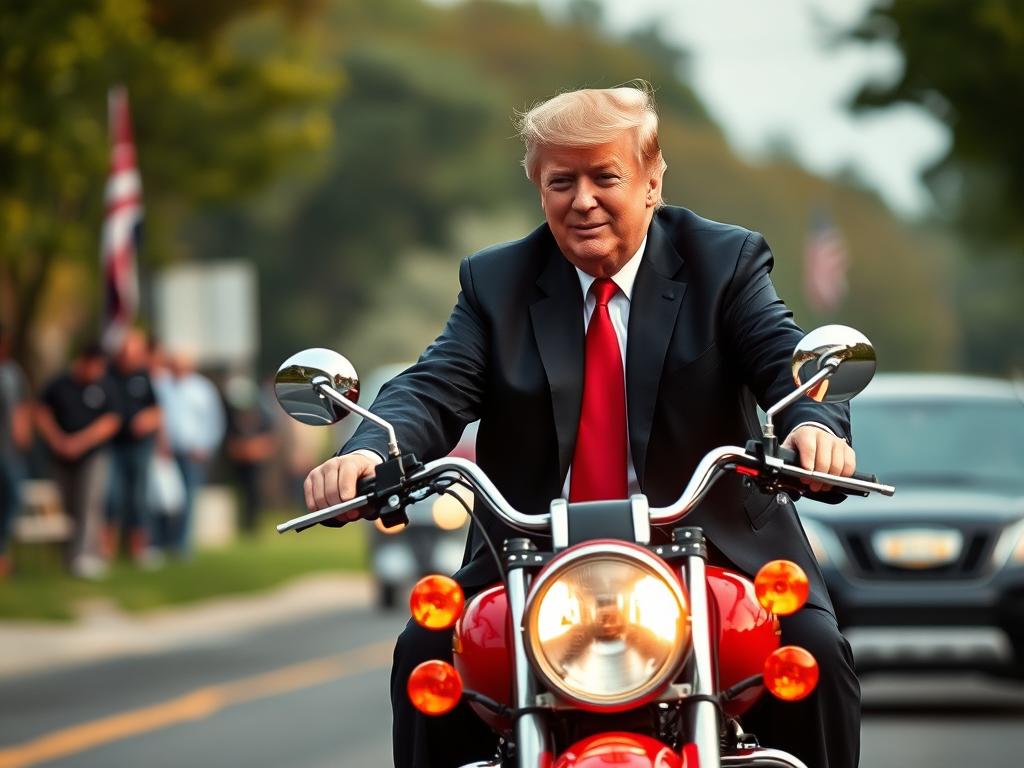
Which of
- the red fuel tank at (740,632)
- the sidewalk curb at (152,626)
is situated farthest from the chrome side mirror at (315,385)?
the sidewalk curb at (152,626)

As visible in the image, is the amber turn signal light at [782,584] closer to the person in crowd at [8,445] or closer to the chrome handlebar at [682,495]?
the chrome handlebar at [682,495]

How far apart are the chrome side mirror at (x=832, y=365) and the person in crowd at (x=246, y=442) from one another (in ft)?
79.1

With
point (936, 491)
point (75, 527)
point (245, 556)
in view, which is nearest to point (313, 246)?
point (245, 556)

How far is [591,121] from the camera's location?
428 cm

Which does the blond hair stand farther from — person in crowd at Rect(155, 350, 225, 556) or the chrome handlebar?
person in crowd at Rect(155, 350, 225, 556)

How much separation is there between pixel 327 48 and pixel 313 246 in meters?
5.71

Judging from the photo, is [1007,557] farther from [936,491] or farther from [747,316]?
[747,316]

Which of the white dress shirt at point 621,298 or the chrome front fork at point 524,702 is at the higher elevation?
the white dress shirt at point 621,298

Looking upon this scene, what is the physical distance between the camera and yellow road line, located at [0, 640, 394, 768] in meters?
10.6

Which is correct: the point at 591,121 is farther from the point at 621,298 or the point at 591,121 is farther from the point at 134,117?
the point at 134,117

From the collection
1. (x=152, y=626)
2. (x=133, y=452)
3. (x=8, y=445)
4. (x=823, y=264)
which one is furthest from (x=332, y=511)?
(x=823, y=264)

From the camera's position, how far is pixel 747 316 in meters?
4.54

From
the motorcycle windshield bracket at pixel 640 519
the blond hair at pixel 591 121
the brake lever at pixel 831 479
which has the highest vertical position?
the blond hair at pixel 591 121

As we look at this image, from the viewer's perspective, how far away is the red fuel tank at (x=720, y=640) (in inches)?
156
